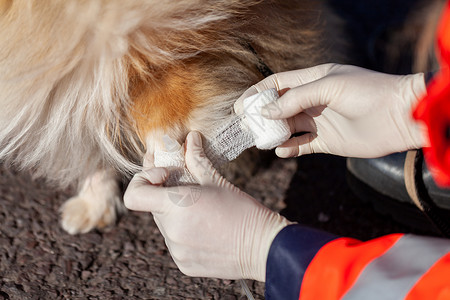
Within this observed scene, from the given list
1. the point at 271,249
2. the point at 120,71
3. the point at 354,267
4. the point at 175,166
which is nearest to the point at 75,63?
the point at 120,71

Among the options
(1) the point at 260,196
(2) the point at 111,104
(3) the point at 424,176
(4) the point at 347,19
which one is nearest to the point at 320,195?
(1) the point at 260,196

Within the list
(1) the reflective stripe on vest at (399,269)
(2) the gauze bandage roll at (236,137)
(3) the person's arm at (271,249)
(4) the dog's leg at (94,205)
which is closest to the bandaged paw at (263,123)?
(2) the gauze bandage roll at (236,137)

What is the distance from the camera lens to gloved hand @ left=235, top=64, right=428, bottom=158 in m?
1.04

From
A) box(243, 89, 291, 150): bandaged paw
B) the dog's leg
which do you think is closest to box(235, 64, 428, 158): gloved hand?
box(243, 89, 291, 150): bandaged paw

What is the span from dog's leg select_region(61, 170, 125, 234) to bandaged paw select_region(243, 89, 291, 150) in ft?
2.09

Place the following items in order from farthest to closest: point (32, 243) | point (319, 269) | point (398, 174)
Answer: point (398, 174) < point (32, 243) < point (319, 269)

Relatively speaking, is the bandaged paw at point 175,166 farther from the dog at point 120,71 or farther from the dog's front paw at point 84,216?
the dog's front paw at point 84,216

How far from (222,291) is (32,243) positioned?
0.56 meters

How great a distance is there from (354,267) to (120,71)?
0.56 meters

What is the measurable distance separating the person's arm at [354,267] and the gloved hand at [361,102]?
26cm

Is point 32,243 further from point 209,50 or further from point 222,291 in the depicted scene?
point 209,50

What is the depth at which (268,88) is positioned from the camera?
113 cm

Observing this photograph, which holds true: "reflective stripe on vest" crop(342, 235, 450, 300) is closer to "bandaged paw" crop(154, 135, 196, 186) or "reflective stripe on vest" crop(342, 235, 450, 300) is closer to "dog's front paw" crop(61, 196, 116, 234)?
"bandaged paw" crop(154, 135, 196, 186)

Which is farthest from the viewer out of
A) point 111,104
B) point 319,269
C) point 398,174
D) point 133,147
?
point 398,174
